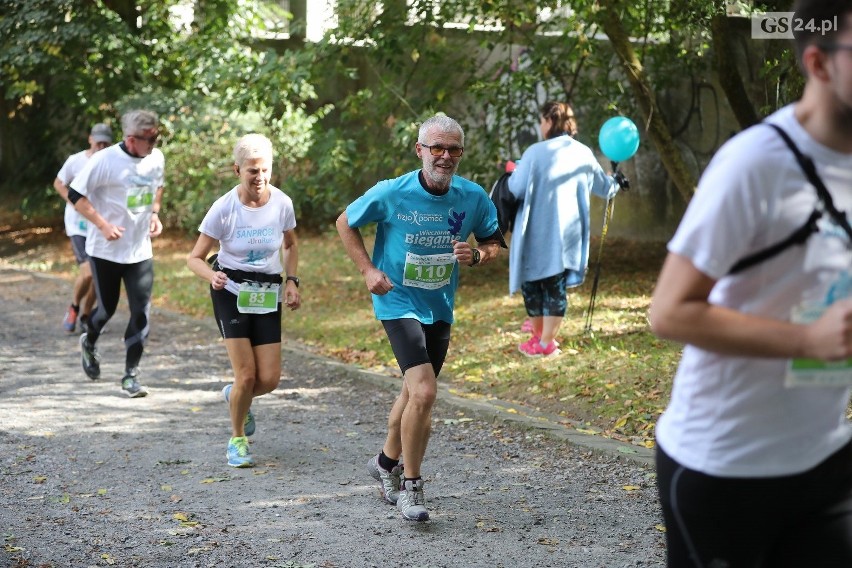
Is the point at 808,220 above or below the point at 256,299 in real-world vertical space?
above

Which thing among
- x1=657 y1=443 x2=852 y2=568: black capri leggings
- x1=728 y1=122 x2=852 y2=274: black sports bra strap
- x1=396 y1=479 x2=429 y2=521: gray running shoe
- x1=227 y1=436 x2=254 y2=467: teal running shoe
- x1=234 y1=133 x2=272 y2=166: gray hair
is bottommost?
x1=227 y1=436 x2=254 y2=467: teal running shoe

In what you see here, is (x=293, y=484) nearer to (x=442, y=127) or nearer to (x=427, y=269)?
(x=427, y=269)

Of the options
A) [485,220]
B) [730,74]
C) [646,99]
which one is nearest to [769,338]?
[485,220]

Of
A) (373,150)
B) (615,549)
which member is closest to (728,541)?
(615,549)

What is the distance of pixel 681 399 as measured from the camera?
2.72m

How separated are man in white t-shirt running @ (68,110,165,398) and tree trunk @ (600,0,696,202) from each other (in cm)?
490

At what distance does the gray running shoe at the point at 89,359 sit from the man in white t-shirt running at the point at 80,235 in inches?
55.9

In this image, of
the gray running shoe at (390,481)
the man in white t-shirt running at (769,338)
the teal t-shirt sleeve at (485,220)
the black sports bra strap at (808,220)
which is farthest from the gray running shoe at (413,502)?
the black sports bra strap at (808,220)

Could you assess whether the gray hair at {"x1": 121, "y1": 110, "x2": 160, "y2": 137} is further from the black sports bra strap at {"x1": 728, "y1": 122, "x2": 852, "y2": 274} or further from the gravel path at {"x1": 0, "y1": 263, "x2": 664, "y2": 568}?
the black sports bra strap at {"x1": 728, "y1": 122, "x2": 852, "y2": 274}

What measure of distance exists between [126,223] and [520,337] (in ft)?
12.1

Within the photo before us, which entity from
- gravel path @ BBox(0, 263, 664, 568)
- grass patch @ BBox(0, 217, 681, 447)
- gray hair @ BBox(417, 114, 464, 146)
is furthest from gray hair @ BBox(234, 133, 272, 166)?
grass patch @ BBox(0, 217, 681, 447)

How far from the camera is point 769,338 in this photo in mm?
2459

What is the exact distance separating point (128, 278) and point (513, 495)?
13.6ft

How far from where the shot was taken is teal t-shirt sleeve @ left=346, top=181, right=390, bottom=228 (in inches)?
233
